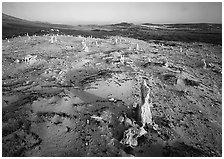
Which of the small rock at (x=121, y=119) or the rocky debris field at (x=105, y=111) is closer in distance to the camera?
the rocky debris field at (x=105, y=111)

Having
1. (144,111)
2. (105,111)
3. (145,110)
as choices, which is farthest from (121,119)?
(145,110)

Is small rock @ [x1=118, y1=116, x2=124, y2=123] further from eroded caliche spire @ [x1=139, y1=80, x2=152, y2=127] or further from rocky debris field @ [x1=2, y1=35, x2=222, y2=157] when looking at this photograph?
eroded caliche spire @ [x1=139, y1=80, x2=152, y2=127]

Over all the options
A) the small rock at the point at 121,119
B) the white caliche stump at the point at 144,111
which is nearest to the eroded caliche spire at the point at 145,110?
the white caliche stump at the point at 144,111

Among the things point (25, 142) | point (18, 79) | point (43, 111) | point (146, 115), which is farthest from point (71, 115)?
point (18, 79)

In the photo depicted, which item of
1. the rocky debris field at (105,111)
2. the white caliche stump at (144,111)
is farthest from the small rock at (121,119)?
the white caliche stump at (144,111)

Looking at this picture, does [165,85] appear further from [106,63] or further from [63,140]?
[63,140]

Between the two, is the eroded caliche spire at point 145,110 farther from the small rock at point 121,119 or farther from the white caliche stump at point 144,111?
the small rock at point 121,119

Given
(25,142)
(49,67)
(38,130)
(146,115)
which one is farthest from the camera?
(49,67)

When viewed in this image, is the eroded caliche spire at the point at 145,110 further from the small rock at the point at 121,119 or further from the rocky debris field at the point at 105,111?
the small rock at the point at 121,119

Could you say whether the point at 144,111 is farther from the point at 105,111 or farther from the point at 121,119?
the point at 105,111
